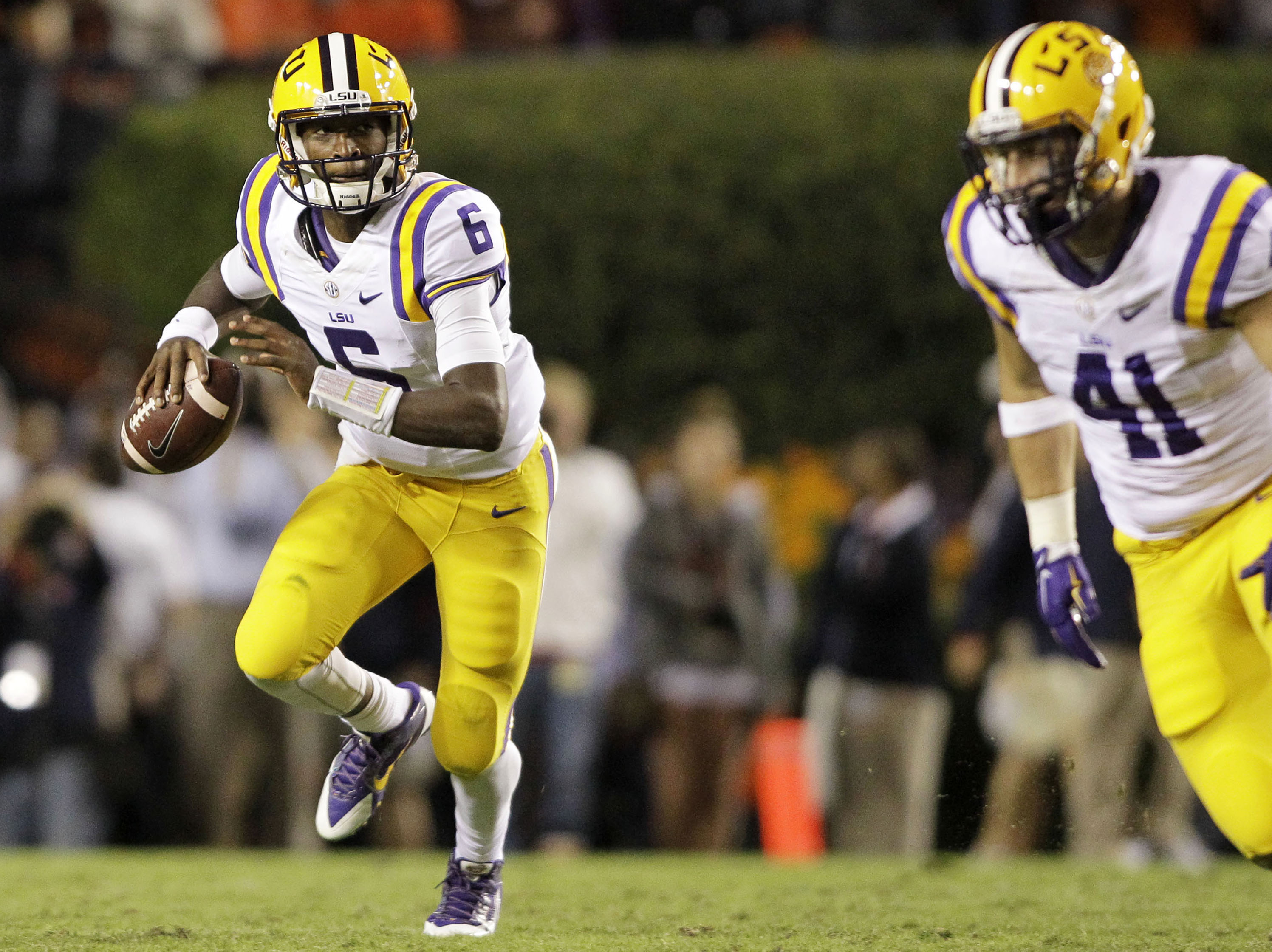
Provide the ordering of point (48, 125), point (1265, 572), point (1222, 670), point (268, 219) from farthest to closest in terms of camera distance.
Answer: point (48, 125), point (268, 219), point (1222, 670), point (1265, 572)

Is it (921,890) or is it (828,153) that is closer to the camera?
(921,890)

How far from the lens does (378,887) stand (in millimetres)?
4984

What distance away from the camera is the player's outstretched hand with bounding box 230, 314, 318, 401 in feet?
11.4

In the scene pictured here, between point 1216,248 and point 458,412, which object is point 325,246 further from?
point 1216,248

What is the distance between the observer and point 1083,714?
5.89 m

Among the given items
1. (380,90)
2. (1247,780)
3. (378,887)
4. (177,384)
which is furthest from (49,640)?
(1247,780)

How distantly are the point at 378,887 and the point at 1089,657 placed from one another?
2315 millimetres

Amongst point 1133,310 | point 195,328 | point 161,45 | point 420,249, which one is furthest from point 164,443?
point 161,45

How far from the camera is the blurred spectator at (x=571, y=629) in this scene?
615cm

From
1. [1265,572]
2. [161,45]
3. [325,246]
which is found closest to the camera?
[1265,572]

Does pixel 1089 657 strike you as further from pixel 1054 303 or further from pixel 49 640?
pixel 49 640

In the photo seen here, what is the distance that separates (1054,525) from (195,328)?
193 cm

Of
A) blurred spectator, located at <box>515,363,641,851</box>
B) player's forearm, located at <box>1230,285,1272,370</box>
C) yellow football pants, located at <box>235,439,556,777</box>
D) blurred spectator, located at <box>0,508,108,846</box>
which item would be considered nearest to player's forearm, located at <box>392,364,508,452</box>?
yellow football pants, located at <box>235,439,556,777</box>

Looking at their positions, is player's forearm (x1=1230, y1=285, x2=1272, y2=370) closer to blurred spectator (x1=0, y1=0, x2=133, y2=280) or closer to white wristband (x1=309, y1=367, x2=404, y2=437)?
white wristband (x1=309, y1=367, x2=404, y2=437)
